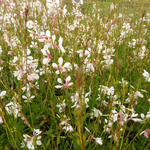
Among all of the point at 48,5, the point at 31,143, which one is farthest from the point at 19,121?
the point at 48,5

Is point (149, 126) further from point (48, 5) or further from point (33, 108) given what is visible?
point (48, 5)

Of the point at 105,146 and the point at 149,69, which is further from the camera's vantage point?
the point at 149,69

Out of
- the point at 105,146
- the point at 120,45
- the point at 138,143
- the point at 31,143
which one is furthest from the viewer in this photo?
the point at 120,45

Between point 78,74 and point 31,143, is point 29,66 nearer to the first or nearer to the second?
point 31,143

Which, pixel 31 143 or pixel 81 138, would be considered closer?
pixel 81 138

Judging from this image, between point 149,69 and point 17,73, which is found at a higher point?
point 17,73

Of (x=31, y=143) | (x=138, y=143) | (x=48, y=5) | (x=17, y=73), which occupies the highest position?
(x=48, y=5)

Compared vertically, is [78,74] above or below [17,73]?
above

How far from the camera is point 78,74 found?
22.7 inches

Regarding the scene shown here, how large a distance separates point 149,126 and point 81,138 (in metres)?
0.88

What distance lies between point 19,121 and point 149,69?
150 centimetres

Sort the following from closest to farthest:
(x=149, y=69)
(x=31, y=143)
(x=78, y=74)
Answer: (x=78, y=74) < (x=31, y=143) < (x=149, y=69)

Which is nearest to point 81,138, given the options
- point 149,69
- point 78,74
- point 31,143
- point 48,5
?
point 78,74

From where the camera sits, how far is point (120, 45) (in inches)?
109
